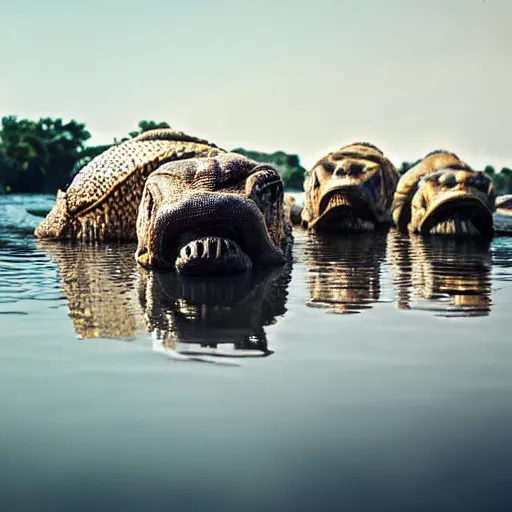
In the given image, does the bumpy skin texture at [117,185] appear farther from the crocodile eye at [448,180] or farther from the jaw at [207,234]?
the crocodile eye at [448,180]

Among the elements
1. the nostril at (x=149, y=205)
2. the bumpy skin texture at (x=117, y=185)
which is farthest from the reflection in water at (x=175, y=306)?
the bumpy skin texture at (x=117, y=185)

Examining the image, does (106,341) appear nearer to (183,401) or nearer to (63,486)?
(183,401)

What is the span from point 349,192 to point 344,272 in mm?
6773

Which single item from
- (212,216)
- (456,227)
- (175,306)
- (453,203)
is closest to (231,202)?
(212,216)

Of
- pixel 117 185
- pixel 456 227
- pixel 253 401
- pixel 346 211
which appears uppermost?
pixel 117 185

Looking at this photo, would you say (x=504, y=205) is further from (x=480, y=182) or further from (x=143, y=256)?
(x=143, y=256)

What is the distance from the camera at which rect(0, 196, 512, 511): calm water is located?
62.8 inches

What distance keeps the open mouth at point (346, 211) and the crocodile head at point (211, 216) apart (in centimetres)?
658

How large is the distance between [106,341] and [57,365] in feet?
1.27

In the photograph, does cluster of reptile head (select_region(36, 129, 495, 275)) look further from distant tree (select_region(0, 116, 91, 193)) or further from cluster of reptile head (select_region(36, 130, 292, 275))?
distant tree (select_region(0, 116, 91, 193))

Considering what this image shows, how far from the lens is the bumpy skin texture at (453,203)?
10.9m

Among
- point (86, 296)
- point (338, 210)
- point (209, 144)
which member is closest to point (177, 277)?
point (86, 296)

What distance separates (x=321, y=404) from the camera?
7.04ft

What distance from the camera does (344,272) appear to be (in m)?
5.84
